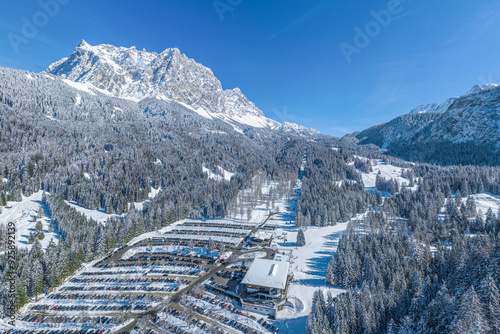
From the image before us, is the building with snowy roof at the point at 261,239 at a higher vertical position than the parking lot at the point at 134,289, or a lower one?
higher

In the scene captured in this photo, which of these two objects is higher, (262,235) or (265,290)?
(262,235)

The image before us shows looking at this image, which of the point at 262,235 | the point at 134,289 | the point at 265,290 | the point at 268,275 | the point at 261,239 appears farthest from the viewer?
the point at 262,235

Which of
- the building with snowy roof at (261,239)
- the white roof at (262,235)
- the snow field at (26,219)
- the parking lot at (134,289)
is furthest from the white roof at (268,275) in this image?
the snow field at (26,219)

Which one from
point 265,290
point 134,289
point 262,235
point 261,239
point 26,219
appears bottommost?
point 134,289

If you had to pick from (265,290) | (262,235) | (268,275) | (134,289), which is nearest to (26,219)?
(134,289)

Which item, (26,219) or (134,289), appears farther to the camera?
(26,219)

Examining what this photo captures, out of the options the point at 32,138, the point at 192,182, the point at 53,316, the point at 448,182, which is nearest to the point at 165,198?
the point at 192,182

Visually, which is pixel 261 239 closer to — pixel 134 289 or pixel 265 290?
pixel 265 290

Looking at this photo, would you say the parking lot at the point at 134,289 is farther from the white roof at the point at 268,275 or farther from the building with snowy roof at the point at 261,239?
the white roof at the point at 268,275

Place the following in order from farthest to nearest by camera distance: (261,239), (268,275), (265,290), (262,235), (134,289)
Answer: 1. (262,235)
2. (261,239)
3. (134,289)
4. (268,275)
5. (265,290)
